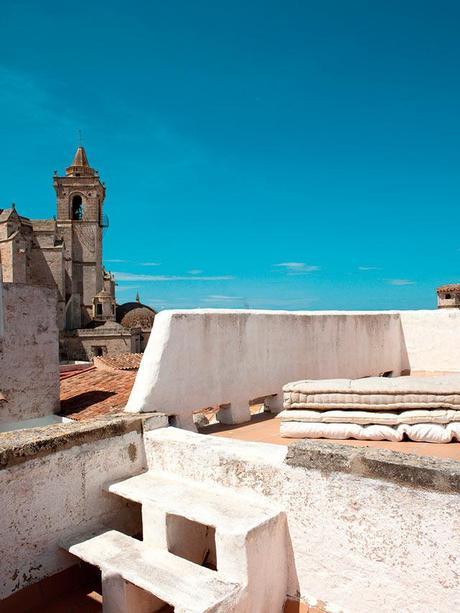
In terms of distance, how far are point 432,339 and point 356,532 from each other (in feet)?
18.2

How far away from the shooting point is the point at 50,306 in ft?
29.4

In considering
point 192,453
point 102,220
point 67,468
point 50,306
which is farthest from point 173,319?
point 102,220

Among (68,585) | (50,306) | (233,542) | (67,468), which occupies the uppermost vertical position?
(50,306)

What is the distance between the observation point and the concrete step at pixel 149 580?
246cm

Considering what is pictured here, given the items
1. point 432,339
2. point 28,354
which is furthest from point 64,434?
point 432,339

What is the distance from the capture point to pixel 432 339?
750cm

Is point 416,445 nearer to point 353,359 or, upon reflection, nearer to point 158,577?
point 158,577

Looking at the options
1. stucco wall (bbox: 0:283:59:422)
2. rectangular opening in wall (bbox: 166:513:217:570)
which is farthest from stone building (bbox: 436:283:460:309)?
rectangular opening in wall (bbox: 166:513:217:570)

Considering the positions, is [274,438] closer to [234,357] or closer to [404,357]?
[234,357]

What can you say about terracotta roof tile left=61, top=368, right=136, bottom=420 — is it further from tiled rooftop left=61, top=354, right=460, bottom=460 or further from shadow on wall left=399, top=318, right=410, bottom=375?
shadow on wall left=399, top=318, right=410, bottom=375

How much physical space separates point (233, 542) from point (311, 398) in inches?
61.4

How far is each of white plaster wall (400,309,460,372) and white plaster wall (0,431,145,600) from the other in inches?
210

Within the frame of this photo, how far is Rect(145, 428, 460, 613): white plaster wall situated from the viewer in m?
2.34

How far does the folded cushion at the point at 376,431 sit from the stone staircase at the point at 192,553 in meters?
0.93
